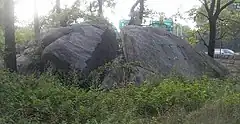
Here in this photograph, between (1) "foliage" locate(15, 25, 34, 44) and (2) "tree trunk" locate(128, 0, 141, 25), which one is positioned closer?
(2) "tree trunk" locate(128, 0, 141, 25)

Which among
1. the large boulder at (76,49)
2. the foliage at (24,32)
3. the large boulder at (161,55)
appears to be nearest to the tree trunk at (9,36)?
the large boulder at (76,49)

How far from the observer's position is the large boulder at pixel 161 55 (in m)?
15.3

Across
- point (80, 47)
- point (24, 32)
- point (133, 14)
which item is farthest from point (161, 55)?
point (24, 32)

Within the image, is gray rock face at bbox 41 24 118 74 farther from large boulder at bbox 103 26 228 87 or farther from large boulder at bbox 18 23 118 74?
large boulder at bbox 103 26 228 87

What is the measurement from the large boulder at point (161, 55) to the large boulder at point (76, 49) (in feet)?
2.51

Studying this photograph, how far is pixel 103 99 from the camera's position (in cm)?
977

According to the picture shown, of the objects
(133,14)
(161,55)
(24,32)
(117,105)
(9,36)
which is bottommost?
(117,105)

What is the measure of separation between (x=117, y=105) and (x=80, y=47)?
639cm

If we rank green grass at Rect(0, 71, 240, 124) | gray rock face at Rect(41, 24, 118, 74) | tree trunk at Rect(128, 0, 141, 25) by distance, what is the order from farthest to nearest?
1. tree trunk at Rect(128, 0, 141, 25)
2. gray rock face at Rect(41, 24, 118, 74)
3. green grass at Rect(0, 71, 240, 124)

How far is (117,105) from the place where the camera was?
9.23 meters

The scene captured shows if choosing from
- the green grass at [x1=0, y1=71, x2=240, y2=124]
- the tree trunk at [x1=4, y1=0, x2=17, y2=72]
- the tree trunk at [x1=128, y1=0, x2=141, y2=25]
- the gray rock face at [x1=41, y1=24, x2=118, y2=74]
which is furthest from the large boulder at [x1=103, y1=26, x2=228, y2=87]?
the tree trunk at [x1=128, y1=0, x2=141, y2=25]

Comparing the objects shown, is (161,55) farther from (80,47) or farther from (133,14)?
(133,14)

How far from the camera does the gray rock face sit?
14.6 meters

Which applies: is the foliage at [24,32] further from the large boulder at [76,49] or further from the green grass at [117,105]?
the green grass at [117,105]
